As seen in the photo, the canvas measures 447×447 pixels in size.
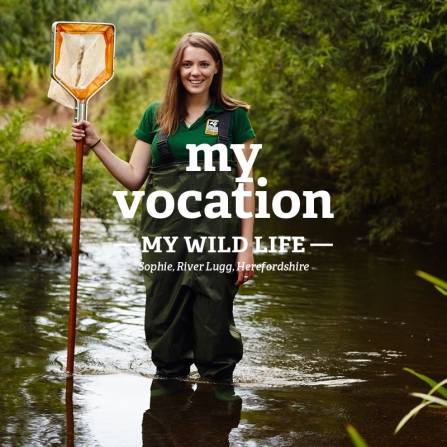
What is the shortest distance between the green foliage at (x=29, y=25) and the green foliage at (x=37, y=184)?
9.40 ft

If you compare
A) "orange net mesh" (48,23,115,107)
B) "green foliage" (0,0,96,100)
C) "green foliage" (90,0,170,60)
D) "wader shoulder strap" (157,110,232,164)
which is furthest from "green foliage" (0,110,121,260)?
"green foliage" (90,0,170,60)

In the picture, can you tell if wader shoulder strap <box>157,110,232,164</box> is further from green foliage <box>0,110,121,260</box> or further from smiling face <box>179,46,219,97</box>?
green foliage <box>0,110,121,260</box>

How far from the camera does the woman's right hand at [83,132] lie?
4.73 m

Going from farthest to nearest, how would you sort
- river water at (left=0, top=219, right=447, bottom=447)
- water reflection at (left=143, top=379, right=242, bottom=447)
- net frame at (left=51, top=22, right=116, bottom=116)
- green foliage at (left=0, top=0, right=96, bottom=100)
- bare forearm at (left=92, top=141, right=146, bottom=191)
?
green foliage at (left=0, top=0, right=96, bottom=100), net frame at (left=51, top=22, right=116, bottom=116), bare forearm at (left=92, top=141, right=146, bottom=191), river water at (left=0, top=219, right=447, bottom=447), water reflection at (left=143, top=379, right=242, bottom=447)

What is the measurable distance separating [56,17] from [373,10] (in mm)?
6013

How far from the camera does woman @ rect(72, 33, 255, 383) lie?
15.5ft

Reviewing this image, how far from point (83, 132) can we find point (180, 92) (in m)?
0.57

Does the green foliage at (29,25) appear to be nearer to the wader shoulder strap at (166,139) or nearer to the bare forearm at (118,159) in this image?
the bare forearm at (118,159)

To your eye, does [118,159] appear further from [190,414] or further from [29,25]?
[29,25]

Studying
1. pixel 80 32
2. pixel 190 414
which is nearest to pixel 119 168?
pixel 80 32

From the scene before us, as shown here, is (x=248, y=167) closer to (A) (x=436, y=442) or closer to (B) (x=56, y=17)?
(A) (x=436, y=442)

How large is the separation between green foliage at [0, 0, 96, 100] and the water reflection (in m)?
9.06

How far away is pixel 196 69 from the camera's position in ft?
15.6

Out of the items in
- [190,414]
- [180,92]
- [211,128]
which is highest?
[180,92]
